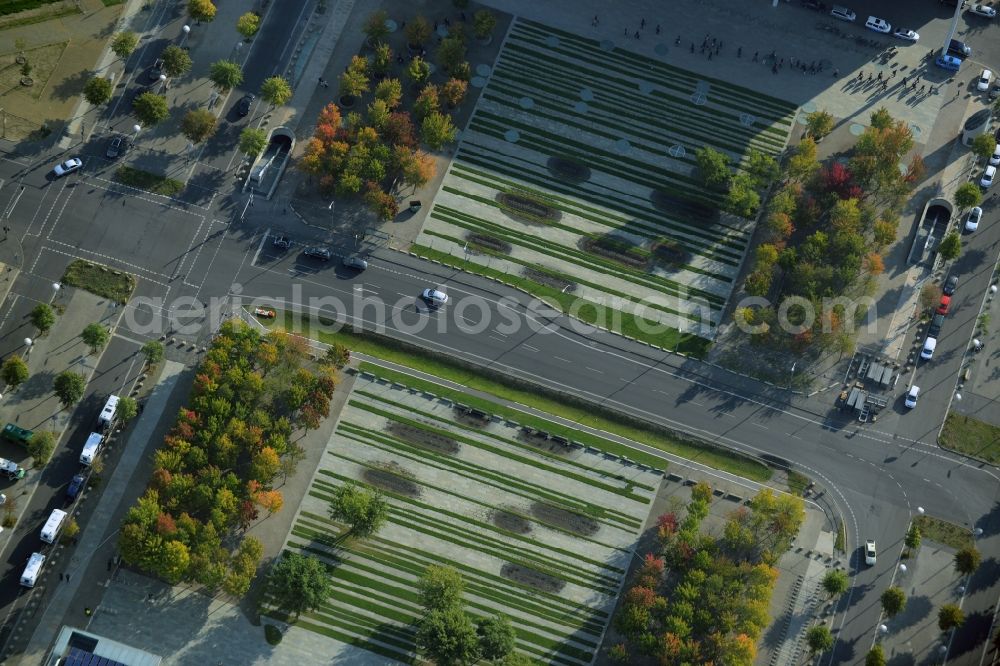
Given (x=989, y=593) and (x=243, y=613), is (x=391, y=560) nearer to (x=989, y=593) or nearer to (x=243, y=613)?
(x=243, y=613)

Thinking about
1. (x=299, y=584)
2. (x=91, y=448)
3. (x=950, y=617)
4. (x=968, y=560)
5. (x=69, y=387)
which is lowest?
(x=299, y=584)

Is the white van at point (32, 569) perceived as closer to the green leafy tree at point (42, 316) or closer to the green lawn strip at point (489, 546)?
the green leafy tree at point (42, 316)

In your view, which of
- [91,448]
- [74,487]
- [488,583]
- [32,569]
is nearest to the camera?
[32,569]

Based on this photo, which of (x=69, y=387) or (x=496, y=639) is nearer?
(x=496, y=639)

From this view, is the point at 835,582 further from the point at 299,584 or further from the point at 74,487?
the point at 74,487

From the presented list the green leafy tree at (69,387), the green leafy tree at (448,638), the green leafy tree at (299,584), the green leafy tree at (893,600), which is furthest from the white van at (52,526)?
the green leafy tree at (893,600)

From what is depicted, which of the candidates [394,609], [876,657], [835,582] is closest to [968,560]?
[876,657]

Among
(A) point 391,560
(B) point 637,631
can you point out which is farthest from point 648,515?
(A) point 391,560
